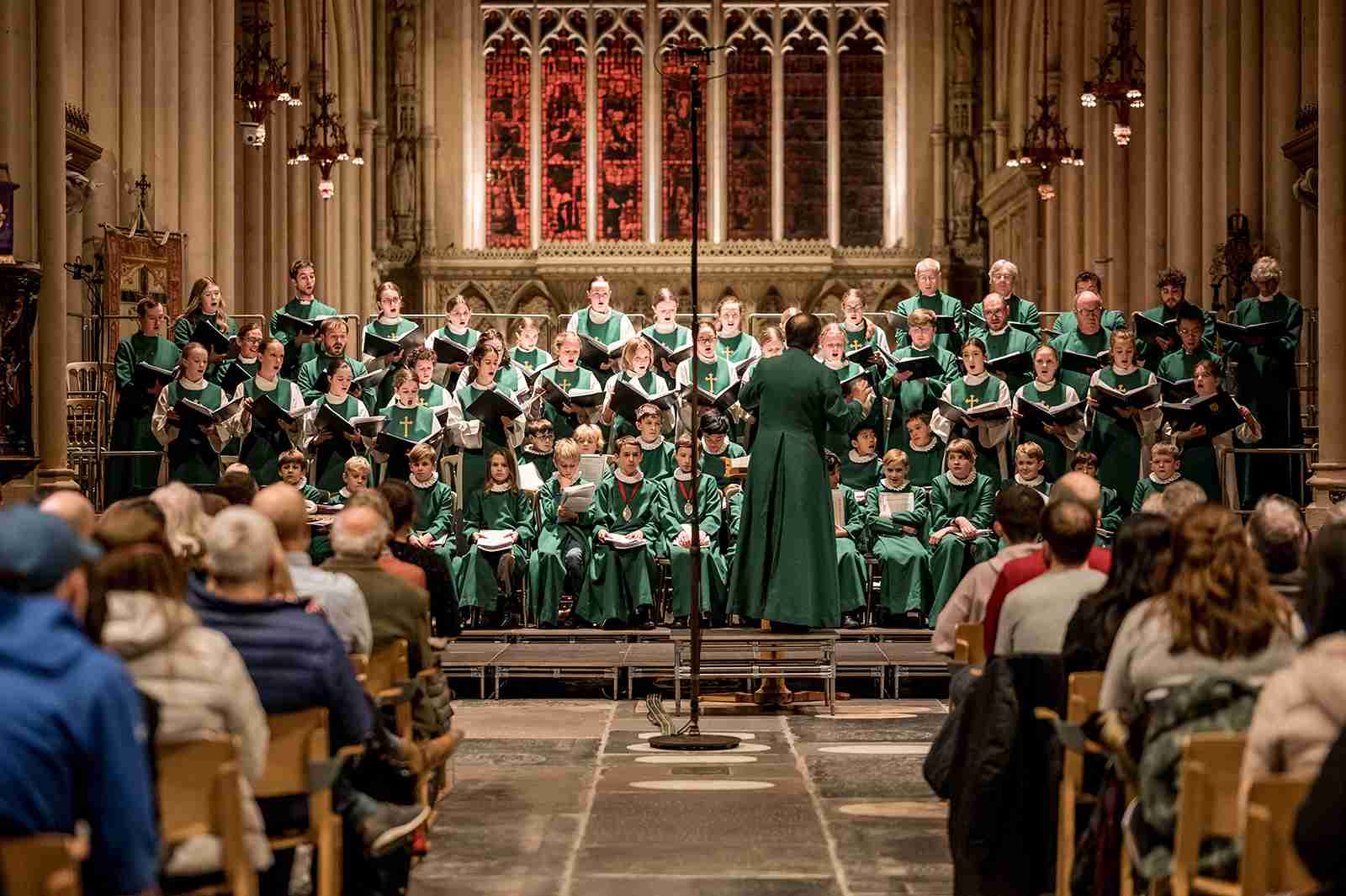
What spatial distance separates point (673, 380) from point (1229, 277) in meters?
5.03

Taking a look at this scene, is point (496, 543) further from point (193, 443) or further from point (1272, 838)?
point (1272, 838)

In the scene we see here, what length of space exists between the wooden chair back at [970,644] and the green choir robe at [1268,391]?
7.60 metres

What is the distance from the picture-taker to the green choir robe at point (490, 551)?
12.5 meters

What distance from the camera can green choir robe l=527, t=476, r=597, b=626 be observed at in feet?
41.2

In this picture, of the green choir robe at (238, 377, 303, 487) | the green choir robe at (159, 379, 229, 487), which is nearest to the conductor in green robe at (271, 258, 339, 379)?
the green choir robe at (238, 377, 303, 487)

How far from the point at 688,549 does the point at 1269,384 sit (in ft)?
14.5

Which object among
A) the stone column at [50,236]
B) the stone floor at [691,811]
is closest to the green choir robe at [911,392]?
the stone floor at [691,811]

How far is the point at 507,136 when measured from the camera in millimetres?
26844

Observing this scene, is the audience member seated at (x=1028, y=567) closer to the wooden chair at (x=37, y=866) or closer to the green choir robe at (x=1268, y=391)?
the wooden chair at (x=37, y=866)

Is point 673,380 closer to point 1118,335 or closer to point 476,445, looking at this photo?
point 476,445

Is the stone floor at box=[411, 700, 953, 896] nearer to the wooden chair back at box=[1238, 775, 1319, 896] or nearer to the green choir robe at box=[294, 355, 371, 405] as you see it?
the wooden chair back at box=[1238, 775, 1319, 896]

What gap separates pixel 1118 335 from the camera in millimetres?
13227

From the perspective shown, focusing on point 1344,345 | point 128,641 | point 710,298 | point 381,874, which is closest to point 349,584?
point 381,874

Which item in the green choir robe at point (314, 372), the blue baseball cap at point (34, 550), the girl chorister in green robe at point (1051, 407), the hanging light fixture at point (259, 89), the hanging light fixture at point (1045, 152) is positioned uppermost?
the hanging light fixture at point (259, 89)
